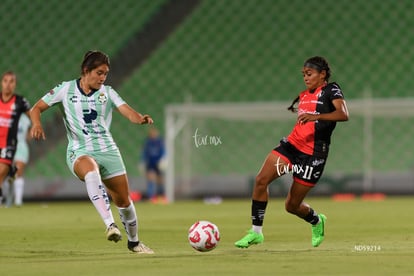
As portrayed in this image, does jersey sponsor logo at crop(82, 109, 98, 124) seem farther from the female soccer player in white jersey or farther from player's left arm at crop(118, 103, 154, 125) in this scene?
player's left arm at crop(118, 103, 154, 125)

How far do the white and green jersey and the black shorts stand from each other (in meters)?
1.62

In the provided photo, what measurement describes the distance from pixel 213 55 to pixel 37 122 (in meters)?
15.5

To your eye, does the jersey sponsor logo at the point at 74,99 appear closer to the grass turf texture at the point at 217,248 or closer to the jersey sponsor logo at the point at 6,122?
the grass turf texture at the point at 217,248

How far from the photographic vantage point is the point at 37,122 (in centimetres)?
728

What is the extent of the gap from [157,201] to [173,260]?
40.9 ft

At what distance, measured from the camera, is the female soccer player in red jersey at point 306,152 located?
7.98 metres

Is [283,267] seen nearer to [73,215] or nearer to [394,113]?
[73,215]

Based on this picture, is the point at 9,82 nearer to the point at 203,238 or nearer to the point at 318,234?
the point at 318,234

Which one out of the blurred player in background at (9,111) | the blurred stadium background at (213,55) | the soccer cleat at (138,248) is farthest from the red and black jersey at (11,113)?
the blurred stadium background at (213,55)

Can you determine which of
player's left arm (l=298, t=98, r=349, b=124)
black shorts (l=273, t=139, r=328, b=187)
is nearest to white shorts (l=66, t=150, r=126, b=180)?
black shorts (l=273, t=139, r=328, b=187)

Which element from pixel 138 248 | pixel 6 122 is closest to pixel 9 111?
pixel 6 122

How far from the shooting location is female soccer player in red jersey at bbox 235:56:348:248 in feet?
26.2

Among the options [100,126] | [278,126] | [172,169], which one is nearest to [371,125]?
[278,126]

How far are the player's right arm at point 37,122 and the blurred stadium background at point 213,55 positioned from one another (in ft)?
42.2
